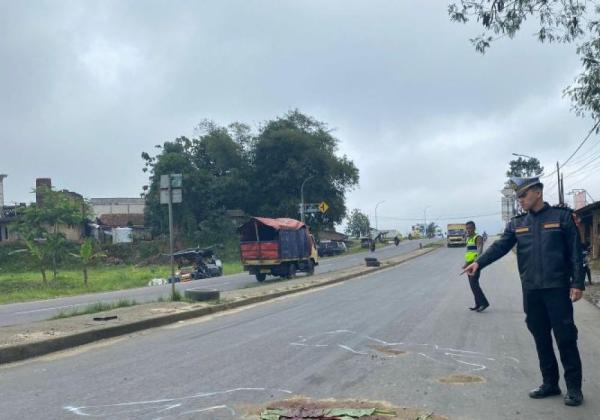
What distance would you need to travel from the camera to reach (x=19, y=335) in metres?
9.18

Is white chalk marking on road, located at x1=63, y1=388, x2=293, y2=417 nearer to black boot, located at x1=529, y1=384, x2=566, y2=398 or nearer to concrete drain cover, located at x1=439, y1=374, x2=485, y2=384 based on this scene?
concrete drain cover, located at x1=439, y1=374, x2=485, y2=384

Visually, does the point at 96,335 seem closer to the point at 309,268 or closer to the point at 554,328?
the point at 554,328

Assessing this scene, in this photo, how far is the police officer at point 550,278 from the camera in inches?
213

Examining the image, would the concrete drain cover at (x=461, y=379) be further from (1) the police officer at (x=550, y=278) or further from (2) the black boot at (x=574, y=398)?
(2) the black boot at (x=574, y=398)

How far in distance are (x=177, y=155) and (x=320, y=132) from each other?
16688 millimetres

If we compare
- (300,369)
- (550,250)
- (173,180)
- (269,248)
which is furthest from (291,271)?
(550,250)

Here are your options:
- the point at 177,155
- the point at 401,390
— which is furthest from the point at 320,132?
the point at 401,390

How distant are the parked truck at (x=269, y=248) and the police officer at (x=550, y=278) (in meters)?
20.6

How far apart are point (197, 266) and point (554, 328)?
2875cm

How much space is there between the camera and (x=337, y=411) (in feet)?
16.8

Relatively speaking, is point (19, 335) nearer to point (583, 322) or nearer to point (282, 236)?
point (583, 322)

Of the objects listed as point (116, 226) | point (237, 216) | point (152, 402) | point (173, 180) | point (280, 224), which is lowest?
point (152, 402)

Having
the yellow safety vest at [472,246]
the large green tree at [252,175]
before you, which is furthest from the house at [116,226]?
the yellow safety vest at [472,246]

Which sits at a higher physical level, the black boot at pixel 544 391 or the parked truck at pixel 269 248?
the parked truck at pixel 269 248
